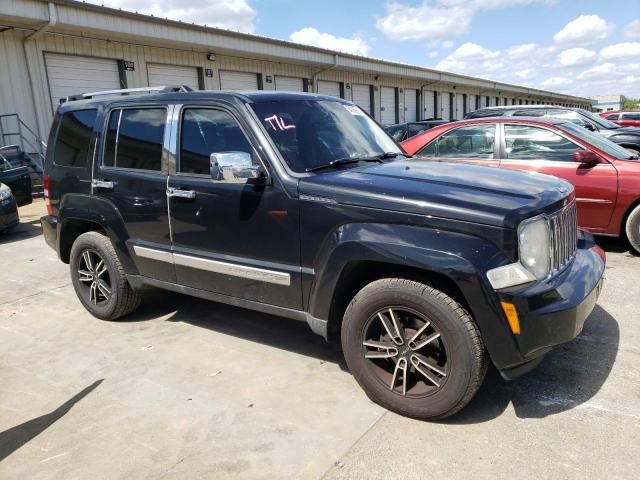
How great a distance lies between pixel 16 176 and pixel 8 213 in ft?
4.35

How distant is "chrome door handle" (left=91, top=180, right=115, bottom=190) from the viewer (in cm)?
432

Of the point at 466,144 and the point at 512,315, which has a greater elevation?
the point at 466,144

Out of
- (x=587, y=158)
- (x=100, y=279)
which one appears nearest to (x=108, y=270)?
(x=100, y=279)

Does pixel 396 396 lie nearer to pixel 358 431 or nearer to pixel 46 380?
pixel 358 431

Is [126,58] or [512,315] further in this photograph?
[126,58]

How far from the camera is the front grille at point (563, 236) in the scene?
2936 mm

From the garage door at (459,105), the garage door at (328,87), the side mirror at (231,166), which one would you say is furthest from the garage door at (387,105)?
the side mirror at (231,166)

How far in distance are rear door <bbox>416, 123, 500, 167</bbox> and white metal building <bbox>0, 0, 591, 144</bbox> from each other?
9.75 metres

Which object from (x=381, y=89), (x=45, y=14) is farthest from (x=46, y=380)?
(x=381, y=89)

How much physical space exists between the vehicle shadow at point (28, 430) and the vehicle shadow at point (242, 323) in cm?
141

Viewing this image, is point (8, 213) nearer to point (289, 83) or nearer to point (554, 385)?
point (554, 385)

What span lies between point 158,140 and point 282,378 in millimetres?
2058

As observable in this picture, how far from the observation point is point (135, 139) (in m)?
4.24

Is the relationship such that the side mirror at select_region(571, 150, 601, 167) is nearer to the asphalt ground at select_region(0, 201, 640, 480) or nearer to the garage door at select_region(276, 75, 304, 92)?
the asphalt ground at select_region(0, 201, 640, 480)
